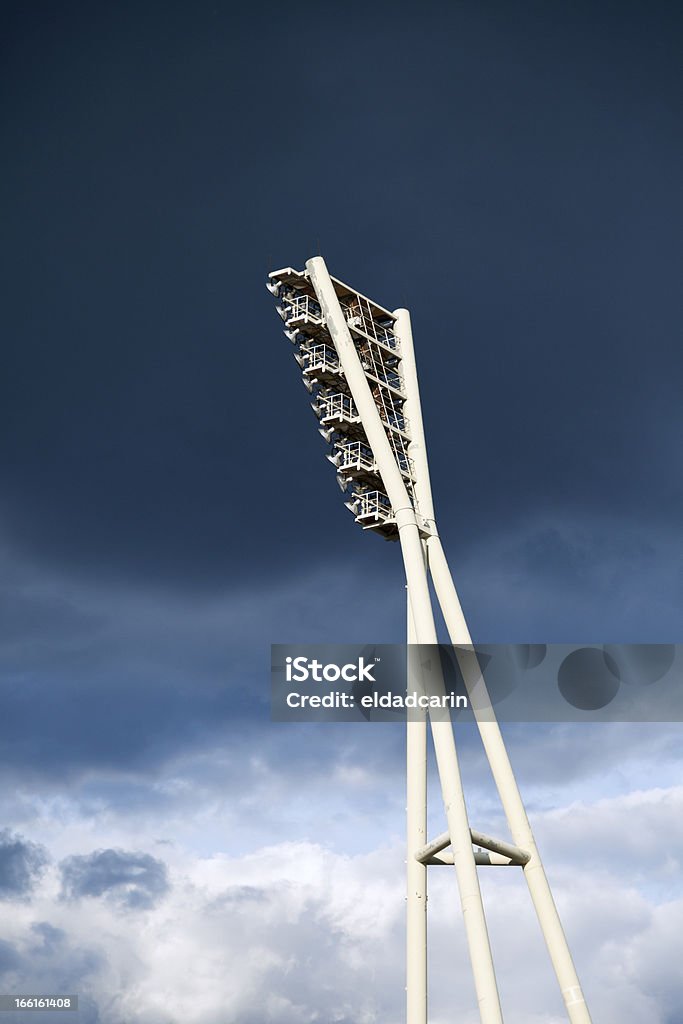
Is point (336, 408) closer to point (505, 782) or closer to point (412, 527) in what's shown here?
point (412, 527)

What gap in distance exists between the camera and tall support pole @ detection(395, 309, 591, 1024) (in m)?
30.7

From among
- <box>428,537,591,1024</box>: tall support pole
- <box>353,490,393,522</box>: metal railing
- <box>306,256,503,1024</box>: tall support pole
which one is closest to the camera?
<box>306,256,503,1024</box>: tall support pole

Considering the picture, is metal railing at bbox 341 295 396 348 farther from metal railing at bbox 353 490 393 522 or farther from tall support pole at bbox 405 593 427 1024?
tall support pole at bbox 405 593 427 1024

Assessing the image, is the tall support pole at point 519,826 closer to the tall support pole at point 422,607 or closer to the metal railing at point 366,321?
the tall support pole at point 422,607

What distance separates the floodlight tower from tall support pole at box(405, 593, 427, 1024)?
0.10 feet

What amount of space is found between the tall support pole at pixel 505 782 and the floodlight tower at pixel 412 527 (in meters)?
0.03

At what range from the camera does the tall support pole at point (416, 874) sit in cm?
3080

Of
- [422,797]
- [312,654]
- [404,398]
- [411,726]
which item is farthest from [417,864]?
[404,398]

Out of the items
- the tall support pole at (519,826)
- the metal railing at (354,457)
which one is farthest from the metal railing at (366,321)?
the tall support pole at (519,826)

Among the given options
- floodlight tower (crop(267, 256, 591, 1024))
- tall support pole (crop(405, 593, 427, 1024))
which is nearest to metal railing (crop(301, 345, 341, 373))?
floodlight tower (crop(267, 256, 591, 1024))

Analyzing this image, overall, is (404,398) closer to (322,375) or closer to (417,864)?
(322,375)

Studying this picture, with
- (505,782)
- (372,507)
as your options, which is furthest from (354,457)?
(505,782)

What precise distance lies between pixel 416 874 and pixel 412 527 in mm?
10926

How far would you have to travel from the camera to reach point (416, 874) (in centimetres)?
3222
